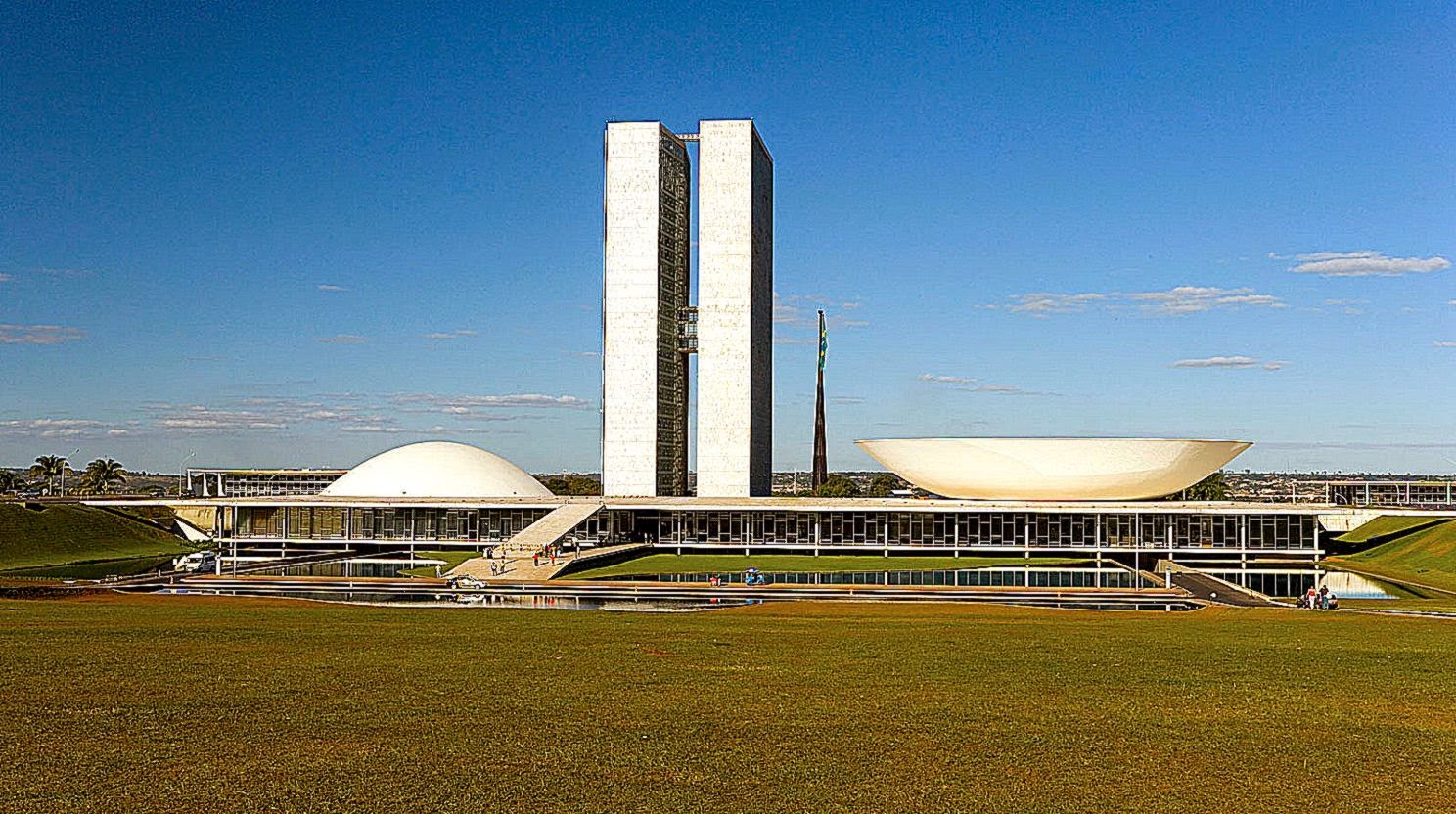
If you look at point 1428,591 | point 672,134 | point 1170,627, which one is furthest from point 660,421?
point 1170,627

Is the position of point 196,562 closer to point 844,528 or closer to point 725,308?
point 844,528

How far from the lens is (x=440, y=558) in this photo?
52.4 m

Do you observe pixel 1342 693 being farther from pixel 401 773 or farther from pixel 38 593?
pixel 38 593

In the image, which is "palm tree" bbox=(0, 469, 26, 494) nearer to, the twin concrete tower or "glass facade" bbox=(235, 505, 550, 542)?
"glass facade" bbox=(235, 505, 550, 542)

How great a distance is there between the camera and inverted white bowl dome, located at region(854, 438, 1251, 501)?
5181 cm

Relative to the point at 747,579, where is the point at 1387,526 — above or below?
above

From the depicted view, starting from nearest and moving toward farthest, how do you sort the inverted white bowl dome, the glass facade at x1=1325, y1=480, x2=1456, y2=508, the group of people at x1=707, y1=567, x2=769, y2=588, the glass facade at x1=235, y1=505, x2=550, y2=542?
the group of people at x1=707, y1=567, x2=769, y2=588, the inverted white bowl dome, the glass facade at x1=235, y1=505, x2=550, y2=542, the glass facade at x1=1325, y1=480, x2=1456, y2=508

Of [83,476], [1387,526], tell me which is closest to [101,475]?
[83,476]

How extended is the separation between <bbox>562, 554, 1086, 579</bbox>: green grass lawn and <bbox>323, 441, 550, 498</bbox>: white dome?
1228 centimetres

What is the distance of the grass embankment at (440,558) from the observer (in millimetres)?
42844

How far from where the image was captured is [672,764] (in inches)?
396

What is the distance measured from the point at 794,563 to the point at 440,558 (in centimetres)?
1398

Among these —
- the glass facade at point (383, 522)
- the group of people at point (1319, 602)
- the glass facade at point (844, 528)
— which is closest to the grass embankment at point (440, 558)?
the glass facade at point (383, 522)

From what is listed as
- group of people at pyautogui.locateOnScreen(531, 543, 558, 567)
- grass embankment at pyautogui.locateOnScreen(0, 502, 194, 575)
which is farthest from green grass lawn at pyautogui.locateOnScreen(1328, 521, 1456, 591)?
grass embankment at pyautogui.locateOnScreen(0, 502, 194, 575)
